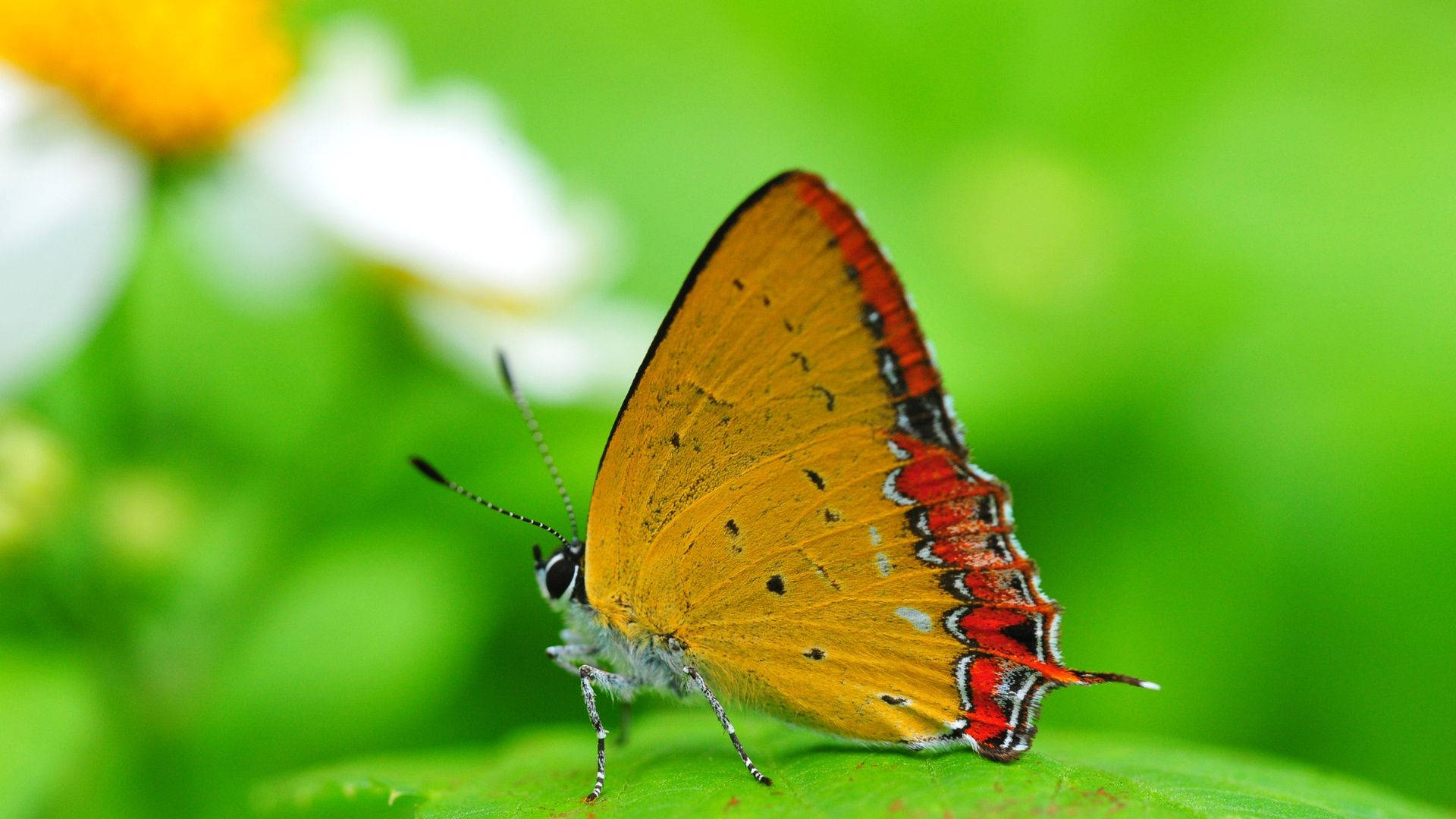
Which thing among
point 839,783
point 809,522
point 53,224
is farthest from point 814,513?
point 53,224

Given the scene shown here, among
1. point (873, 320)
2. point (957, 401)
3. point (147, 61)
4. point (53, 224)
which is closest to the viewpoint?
point (873, 320)

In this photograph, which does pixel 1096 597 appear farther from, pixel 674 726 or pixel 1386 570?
pixel 674 726

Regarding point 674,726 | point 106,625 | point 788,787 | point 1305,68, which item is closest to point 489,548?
point 674,726

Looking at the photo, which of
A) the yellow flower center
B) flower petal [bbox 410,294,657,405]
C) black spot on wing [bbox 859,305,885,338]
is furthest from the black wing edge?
the yellow flower center

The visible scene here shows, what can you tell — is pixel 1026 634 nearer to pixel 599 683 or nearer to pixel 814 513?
pixel 814 513

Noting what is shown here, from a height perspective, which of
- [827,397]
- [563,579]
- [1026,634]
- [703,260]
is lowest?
[1026,634]
